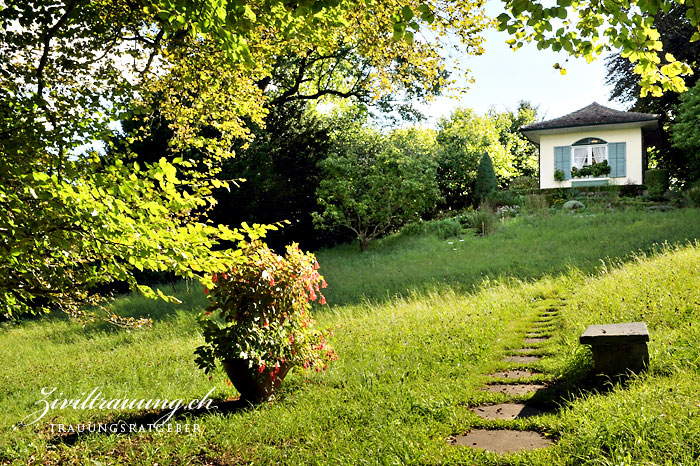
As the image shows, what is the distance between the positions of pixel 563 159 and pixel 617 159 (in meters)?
2.29

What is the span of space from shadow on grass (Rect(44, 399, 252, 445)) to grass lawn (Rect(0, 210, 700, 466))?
0.07 meters

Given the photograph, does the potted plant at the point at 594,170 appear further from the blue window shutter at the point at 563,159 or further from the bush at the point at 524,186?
the bush at the point at 524,186

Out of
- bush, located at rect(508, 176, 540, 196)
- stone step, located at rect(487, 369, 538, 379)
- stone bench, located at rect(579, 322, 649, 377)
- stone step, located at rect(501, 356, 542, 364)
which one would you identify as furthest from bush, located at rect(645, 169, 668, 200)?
stone bench, located at rect(579, 322, 649, 377)

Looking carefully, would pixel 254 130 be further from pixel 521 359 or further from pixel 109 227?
pixel 109 227

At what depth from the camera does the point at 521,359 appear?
618 cm

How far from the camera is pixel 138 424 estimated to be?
5.34 meters

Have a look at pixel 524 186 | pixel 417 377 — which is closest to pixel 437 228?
pixel 524 186

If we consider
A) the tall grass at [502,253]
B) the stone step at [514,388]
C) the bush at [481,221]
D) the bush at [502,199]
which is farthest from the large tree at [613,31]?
the bush at [502,199]

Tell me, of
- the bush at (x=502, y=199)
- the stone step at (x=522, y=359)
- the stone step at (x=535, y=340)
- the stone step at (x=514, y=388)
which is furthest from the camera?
the bush at (x=502, y=199)

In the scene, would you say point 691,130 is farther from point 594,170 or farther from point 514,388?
point 514,388

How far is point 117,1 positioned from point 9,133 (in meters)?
5.24

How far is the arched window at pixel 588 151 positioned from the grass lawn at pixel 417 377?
1177cm

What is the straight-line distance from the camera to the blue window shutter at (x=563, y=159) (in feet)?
80.5

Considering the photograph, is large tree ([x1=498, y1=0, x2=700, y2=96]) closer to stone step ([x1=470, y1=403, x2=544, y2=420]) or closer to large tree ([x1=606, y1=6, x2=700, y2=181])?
stone step ([x1=470, y1=403, x2=544, y2=420])
